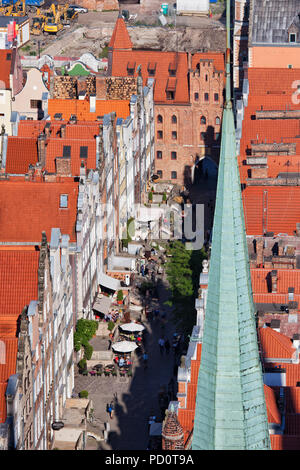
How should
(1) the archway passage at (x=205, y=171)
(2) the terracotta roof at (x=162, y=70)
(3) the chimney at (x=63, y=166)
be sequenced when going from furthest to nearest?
(1) the archway passage at (x=205, y=171) → (2) the terracotta roof at (x=162, y=70) → (3) the chimney at (x=63, y=166)

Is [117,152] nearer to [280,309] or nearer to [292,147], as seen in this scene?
[292,147]

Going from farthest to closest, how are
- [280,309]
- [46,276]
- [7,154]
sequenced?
[7,154] → [280,309] → [46,276]

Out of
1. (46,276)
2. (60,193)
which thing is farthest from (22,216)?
(46,276)

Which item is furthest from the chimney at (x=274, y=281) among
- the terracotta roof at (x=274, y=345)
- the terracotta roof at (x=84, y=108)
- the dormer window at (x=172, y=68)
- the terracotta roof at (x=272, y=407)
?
the dormer window at (x=172, y=68)

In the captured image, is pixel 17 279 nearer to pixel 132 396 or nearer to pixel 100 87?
pixel 132 396

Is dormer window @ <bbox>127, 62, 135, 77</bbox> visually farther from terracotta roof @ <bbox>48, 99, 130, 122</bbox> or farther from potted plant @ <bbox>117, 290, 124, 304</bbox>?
potted plant @ <bbox>117, 290, 124, 304</bbox>

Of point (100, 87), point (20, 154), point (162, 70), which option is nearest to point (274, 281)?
point (20, 154)

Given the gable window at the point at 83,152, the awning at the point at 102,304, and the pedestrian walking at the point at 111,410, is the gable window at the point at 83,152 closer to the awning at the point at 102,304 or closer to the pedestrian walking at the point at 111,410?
the awning at the point at 102,304
